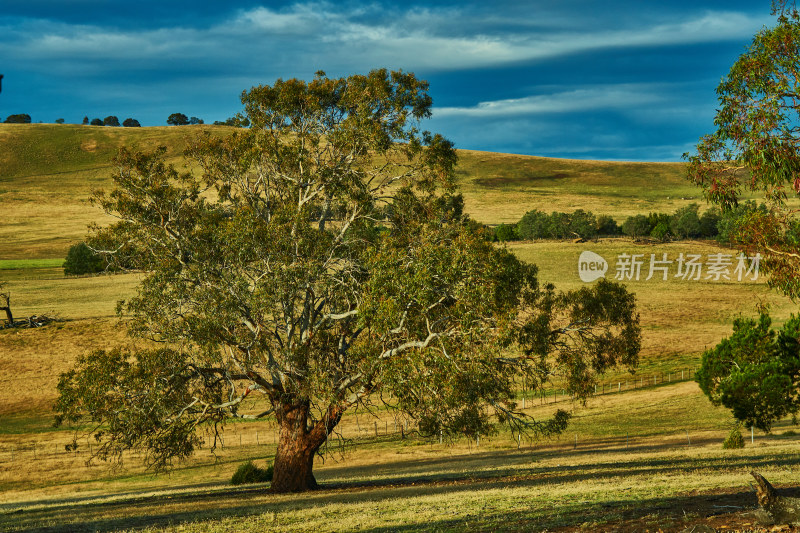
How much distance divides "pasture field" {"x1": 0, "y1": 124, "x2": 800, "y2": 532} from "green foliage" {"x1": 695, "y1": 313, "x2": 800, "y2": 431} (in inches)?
75.0

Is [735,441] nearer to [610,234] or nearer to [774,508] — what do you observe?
[774,508]

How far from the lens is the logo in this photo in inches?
3676

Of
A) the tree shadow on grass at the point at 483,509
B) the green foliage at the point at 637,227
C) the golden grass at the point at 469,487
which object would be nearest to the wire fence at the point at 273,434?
the golden grass at the point at 469,487

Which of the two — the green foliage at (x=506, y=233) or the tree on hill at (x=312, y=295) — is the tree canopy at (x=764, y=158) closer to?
the tree on hill at (x=312, y=295)

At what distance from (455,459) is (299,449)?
51.7 feet

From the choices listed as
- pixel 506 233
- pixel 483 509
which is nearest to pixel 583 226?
pixel 506 233

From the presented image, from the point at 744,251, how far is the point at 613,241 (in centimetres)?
9648

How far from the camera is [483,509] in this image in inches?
632

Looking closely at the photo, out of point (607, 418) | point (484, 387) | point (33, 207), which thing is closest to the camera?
point (484, 387)

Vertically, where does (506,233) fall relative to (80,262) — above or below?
above

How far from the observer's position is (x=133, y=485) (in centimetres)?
3681

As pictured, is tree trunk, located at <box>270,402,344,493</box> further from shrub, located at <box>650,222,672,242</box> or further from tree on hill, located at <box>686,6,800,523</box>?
shrub, located at <box>650,222,672,242</box>

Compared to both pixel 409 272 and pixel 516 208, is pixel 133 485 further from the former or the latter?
pixel 516 208

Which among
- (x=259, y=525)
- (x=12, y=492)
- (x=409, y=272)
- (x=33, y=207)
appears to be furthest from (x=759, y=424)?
(x=33, y=207)
